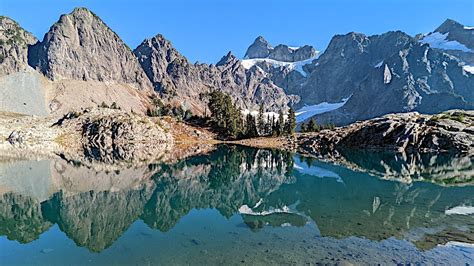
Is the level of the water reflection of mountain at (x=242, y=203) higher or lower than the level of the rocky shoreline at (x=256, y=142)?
lower

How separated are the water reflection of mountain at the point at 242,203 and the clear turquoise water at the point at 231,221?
120 mm

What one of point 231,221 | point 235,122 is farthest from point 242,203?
point 235,122

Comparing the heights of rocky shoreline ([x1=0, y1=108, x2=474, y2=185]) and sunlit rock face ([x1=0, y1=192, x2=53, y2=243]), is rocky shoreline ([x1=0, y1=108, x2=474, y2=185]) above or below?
above

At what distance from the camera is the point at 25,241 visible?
85.7 feet

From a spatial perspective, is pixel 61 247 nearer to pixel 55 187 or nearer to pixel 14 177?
pixel 55 187

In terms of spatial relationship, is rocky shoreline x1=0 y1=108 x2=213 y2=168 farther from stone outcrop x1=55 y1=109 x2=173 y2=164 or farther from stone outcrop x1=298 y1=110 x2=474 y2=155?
stone outcrop x1=298 y1=110 x2=474 y2=155

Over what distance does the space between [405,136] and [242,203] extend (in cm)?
8867

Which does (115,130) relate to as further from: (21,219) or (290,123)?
(21,219)

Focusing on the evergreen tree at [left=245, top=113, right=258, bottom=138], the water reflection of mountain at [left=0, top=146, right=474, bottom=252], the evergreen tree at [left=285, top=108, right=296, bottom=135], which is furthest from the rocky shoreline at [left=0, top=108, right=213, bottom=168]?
the water reflection of mountain at [left=0, top=146, right=474, bottom=252]

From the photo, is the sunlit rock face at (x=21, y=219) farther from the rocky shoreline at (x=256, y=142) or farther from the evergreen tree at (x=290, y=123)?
the evergreen tree at (x=290, y=123)

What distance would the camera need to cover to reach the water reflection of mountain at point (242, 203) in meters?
27.3

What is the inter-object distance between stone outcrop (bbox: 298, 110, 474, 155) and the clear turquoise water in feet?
192

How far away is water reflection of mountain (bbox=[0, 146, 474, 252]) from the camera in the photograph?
89.6ft

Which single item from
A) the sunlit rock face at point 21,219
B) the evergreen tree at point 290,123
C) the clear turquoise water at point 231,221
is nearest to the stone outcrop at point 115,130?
the evergreen tree at point 290,123
